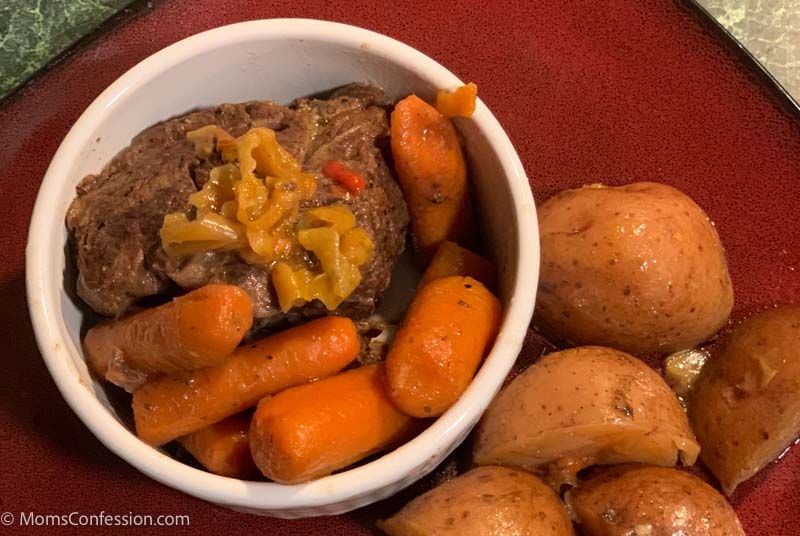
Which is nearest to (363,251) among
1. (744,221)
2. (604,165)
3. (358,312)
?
(358,312)

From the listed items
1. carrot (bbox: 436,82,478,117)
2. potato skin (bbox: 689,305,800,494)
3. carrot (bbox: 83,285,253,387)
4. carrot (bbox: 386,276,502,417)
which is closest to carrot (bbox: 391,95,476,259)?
carrot (bbox: 436,82,478,117)

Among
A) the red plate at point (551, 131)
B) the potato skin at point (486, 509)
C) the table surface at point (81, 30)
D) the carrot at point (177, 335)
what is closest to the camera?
the carrot at point (177, 335)

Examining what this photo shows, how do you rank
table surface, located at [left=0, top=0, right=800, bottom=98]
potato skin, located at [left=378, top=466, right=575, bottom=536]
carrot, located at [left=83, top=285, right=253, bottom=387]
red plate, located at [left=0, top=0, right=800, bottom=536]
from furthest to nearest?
→ table surface, located at [left=0, top=0, right=800, bottom=98], red plate, located at [left=0, top=0, right=800, bottom=536], potato skin, located at [left=378, top=466, right=575, bottom=536], carrot, located at [left=83, top=285, right=253, bottom=387]

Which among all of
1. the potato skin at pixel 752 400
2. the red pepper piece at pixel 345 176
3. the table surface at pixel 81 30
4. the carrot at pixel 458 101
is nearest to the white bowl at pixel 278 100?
the carrot at pixel 458 101

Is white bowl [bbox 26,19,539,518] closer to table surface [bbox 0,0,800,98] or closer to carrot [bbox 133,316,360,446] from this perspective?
carrot [bbox 133,316,360,446]

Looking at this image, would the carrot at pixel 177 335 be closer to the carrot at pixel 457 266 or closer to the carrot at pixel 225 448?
the carrot at pixel 225 448

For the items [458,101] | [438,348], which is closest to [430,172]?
[458,101]
